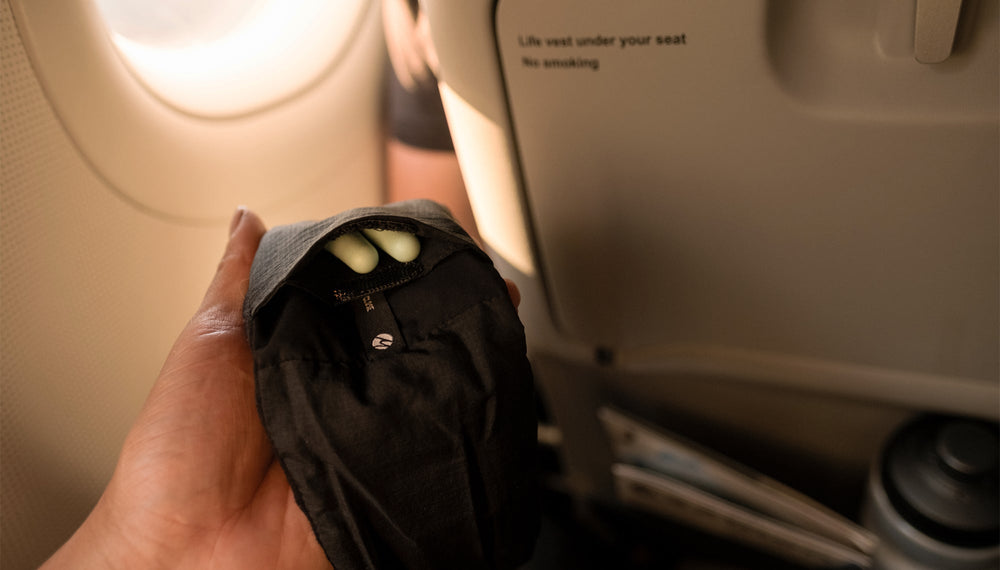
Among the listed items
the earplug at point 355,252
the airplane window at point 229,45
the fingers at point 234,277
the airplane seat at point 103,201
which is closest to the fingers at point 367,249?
the earplug at point 355,252

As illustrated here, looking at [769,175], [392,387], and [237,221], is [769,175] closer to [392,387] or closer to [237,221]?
[392,387]

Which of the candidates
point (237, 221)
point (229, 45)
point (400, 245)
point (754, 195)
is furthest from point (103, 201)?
point (754, 195)

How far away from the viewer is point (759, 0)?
0.50m

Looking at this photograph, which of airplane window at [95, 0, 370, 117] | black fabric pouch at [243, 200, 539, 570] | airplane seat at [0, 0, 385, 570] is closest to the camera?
black fabric pouch at [243, 200, 539, 570]

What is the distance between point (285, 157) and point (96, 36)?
29 centimetres

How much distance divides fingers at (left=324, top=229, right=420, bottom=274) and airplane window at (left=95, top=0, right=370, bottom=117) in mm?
444

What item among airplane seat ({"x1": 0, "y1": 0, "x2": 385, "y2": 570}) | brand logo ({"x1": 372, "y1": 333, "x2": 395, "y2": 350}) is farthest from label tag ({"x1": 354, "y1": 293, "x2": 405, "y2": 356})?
airplane seat ({"x1": 0, "y1": 0, "x2": 385, "y2": 570})

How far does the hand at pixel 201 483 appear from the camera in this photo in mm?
585

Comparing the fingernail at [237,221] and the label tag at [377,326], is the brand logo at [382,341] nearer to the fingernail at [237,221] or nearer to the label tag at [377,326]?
the label tag at [377,326]

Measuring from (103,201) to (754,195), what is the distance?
0.66 m

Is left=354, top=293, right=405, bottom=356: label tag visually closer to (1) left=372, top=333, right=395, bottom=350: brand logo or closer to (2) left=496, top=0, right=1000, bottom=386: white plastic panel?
(1) left=372, top=333, right=395, bottom=350: brand logo

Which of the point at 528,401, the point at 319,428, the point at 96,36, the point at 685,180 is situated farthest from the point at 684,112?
the point at 96,36

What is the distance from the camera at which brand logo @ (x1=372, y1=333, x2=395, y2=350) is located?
53 centimetres

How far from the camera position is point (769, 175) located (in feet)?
1.95
